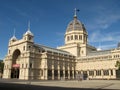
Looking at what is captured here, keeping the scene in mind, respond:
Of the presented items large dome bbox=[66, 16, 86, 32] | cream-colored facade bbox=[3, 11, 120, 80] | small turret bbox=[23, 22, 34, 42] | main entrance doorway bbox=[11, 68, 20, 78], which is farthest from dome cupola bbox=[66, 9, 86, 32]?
main entrance doorway bbox=[11, 68, 20, 78]

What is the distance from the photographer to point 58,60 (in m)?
108

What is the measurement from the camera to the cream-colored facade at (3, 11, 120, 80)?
Answer: 95475mm

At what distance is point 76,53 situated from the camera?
12788 cm

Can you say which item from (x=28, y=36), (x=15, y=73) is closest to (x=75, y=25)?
(x=28, y=36)

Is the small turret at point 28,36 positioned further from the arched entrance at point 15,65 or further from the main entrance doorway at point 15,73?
the main entrance doorway at point 15,73

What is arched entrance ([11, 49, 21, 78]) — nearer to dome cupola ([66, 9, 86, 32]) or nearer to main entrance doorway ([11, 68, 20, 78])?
main entrance doorway ([11, 68, 20, 78])

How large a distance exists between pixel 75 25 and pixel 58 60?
41917 mm

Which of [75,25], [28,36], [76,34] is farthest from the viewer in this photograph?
[75,25]

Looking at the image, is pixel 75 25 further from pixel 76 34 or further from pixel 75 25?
pixel 76 34

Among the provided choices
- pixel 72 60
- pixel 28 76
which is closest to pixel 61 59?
pixel 72 60

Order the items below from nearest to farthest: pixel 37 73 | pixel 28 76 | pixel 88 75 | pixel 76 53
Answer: pixel 28 76, pixel 37 73, pixel 88 75, pixel 76 53

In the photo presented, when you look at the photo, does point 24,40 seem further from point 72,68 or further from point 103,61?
point 103,61

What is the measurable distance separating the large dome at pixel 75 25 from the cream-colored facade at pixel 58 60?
40 centimetres

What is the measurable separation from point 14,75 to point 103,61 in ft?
187
